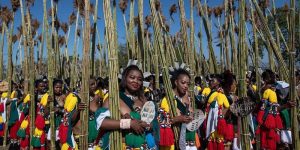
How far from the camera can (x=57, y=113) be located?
6027 mm

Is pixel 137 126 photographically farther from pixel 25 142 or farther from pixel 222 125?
pixel 25 142

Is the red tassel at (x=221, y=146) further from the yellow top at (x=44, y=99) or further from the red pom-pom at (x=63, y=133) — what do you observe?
the yellow top at (x=44, y=99)

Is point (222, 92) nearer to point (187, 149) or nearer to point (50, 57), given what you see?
point (187, 149)

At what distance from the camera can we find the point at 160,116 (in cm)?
425

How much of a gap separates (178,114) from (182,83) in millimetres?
380

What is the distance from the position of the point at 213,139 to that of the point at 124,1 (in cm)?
742

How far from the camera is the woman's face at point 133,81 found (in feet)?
11.4

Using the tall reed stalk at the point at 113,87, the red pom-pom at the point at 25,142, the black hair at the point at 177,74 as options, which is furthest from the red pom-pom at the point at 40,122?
the tall reed stalk at the point at 113,87

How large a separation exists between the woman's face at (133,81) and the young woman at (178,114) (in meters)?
0.77

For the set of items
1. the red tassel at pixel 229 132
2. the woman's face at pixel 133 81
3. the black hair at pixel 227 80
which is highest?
the black hair at pixel 227 80

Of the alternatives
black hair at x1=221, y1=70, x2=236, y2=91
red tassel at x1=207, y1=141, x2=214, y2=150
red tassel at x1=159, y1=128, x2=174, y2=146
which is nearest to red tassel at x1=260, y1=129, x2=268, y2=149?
red tassel at x1=207, y1=141, x2=214, y2=150

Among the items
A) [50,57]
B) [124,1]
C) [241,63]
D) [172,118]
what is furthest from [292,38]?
[124,1]

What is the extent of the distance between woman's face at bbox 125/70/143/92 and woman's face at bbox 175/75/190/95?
36.5 inches

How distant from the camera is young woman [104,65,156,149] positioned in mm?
3260
